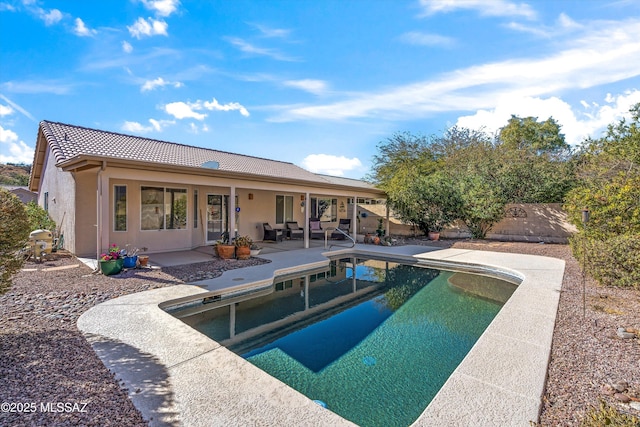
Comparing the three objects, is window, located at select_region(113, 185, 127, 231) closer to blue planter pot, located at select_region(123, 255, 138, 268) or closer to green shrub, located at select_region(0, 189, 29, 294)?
blue planter pot, located at select_region(123, 255, 138, 268)

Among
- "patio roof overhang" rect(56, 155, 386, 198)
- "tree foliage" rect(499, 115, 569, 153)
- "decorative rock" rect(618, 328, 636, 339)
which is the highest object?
"tree foliage" rect(499, 115, 569, 153)

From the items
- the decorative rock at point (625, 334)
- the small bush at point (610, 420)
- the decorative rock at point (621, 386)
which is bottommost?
the decorative rock at point (621, 386)

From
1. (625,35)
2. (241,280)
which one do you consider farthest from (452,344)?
(625,35)

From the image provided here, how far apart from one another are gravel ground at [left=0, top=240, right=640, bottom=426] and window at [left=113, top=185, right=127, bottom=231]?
309cm

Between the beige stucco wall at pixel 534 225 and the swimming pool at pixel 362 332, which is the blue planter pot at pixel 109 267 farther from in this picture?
the beige stucco wall at pixel 534 225

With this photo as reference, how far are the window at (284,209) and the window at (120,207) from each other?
256 inches

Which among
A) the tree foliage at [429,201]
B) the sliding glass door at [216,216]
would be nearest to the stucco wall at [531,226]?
the tree foliage at [429,201]

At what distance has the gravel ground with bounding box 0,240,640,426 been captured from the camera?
2480 millimetres

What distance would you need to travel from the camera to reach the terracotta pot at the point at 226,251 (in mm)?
9180

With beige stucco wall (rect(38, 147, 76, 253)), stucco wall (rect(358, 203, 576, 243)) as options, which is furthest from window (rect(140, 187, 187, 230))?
stucco wall (rect(358, 203, 576, 243))

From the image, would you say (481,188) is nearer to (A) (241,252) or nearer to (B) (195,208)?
(A) (241,252)

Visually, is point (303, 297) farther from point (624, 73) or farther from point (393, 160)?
point (393, 160)

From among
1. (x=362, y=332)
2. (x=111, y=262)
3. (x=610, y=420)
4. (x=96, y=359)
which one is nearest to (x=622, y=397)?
(x=610, y=420)

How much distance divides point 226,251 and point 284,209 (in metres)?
6.15
